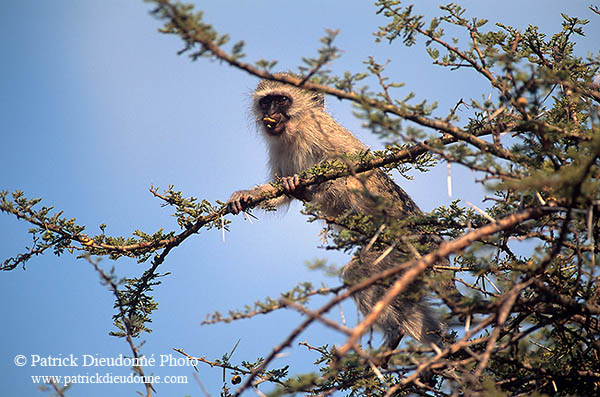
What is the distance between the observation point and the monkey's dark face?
18.6ft

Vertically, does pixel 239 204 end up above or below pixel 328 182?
below

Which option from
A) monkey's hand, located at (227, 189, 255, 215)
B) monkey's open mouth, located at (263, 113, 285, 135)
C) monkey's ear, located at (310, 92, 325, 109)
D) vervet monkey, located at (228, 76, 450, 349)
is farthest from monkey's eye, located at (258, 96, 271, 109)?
monkey's hand, located at (227, 189, 255, 215)

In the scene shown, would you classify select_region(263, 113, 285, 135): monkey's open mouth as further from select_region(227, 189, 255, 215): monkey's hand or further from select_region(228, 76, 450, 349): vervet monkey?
select_region(227, 189, 255, 215): monkey's hand

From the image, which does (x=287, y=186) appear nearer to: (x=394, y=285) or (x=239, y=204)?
(x=239, y=204)

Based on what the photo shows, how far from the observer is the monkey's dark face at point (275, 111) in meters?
5.68

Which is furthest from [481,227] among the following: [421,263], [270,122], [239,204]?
[270,122]

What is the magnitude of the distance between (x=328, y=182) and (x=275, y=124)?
3.38ft

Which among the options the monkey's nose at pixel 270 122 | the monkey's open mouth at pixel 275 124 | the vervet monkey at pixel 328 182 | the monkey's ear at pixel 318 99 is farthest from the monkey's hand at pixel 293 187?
the monkey's ear at pixel 318 99

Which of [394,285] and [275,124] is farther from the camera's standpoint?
[275,124]

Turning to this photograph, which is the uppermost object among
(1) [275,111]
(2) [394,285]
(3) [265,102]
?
(3) [265,102]

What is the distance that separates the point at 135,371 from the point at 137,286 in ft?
4.61

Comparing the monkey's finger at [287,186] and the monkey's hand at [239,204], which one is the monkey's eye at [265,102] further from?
the monkey's finger at [287,186]

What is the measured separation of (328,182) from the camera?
5.10 m

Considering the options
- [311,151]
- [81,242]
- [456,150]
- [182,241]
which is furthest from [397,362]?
[311,151]
